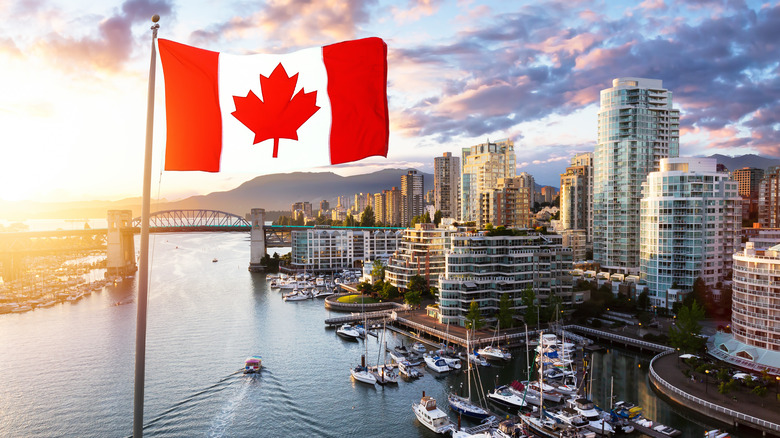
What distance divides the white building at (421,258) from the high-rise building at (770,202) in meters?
36.2

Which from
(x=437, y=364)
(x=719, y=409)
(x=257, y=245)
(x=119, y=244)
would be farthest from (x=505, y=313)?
(x=119, y=244)

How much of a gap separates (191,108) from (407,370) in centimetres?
2192

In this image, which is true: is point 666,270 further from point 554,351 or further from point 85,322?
point 85,322

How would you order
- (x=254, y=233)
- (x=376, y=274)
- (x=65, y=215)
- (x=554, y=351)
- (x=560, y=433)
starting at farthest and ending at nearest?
(x=65, y=215), (x=254, y=233), (x=376, y=274), (x=554, y=351), (x=560, y=433)

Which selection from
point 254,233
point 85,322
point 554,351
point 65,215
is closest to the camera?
point 554,351

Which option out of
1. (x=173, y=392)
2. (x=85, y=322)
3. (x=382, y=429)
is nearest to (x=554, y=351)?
(x=382, y=429)

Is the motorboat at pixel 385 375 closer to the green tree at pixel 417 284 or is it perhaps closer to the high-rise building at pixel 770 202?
the green tree at pixel 417 284

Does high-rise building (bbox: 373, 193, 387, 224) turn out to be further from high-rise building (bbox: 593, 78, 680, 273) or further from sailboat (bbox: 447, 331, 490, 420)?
sailboat (bbox: 447, 331, 490, 420)

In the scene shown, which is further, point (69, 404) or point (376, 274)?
point (376, 274)

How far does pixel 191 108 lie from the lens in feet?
17.9

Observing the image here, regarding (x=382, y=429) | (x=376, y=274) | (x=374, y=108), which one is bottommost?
(x=382, y=429)

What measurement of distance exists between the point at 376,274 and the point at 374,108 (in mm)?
42587

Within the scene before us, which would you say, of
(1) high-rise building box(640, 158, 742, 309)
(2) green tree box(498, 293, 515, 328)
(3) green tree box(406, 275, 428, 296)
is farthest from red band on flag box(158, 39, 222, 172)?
(1) high-rise building box(640, 158, 742, 309)

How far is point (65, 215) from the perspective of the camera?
6329 inches
